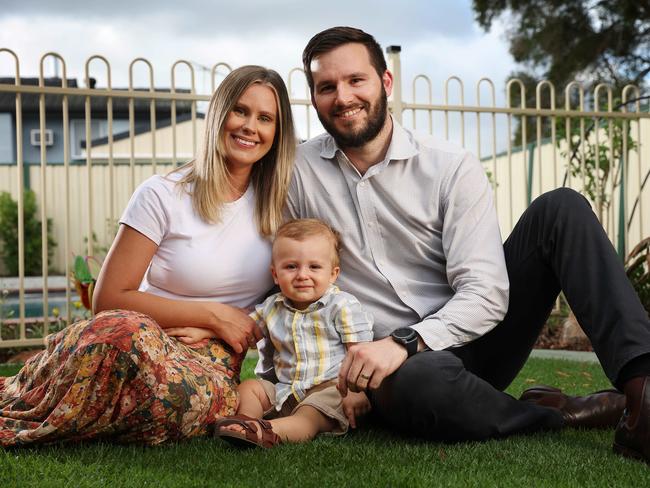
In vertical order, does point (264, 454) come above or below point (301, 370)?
below

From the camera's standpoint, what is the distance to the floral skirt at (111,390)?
2189 millimetres

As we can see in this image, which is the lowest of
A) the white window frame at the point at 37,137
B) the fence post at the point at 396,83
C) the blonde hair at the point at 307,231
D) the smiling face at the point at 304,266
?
the smiling face at the point at 304,266

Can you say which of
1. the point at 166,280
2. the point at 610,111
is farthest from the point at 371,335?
the point at 610,111

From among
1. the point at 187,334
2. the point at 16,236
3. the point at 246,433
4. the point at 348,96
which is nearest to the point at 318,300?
the point at 187,334

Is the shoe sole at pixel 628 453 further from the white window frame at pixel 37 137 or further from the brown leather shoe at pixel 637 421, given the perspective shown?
the white window frame at pixel 37 137

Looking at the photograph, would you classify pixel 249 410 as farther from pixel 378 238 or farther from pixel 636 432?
pixel 636 432

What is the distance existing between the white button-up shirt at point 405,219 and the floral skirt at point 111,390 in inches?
26.5

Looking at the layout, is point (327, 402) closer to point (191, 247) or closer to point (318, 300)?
point (318, 300)

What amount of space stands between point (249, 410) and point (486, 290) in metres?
A: 0.85

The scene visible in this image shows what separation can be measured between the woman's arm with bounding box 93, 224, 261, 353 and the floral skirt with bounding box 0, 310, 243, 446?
0.47 feet

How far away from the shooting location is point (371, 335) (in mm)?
2615

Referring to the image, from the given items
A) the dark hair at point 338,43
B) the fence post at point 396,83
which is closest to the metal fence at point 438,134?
the fence post at point 396,83

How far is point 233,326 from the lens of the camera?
8.51ft

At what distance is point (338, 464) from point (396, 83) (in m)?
4.68
